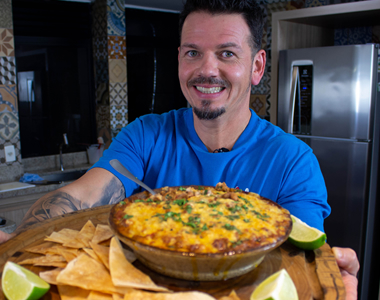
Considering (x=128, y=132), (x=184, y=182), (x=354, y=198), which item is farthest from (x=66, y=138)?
(x=354, y=198)

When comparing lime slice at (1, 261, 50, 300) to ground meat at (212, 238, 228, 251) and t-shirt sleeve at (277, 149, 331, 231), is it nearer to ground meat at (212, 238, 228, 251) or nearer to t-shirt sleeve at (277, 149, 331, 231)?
ground meat at (212, 238, 228, 251)

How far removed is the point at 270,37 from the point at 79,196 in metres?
3.27

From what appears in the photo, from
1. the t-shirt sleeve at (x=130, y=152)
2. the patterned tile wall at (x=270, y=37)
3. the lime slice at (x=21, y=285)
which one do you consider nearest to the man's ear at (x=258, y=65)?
the t-shirt sleeve at (x=130, y=152)

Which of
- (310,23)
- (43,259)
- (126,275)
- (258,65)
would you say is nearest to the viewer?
(126,275)

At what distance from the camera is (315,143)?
3066mm

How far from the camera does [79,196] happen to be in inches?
54.0

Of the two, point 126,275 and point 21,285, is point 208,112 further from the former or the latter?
point 21,285

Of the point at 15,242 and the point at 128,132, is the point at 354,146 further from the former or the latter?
the point at 15,242

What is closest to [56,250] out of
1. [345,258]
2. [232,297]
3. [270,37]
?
[232,297]

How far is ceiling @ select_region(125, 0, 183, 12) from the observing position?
13.6 feet

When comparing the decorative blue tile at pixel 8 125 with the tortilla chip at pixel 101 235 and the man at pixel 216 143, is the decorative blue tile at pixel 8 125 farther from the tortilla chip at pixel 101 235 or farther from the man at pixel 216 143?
the tortilla chip at pixel 101 235

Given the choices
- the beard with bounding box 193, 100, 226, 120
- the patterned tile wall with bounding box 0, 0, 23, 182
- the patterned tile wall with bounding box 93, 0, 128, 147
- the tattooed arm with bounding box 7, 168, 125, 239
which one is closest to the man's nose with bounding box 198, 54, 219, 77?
the beard with bounding box 193, 100, 226, 120

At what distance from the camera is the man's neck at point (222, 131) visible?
1590mm

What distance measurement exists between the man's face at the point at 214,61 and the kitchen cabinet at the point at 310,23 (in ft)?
5.85
